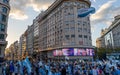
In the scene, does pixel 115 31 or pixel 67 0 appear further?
pixel 115 31

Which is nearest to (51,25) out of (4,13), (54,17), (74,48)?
(54,17)

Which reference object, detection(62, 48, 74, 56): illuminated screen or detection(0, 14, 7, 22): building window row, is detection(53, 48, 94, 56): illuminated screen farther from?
detection(0, 14, 7, 22): building window row

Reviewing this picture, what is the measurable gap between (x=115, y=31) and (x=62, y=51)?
5760 cm

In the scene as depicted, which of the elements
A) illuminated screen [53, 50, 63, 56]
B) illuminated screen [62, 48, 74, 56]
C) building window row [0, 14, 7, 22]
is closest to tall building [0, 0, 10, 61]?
building window row [0, 14, 7, 22]

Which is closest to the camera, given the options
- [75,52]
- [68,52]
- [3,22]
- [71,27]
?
[3,22]

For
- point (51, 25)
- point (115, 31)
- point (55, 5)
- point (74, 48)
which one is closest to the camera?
point (74, 48)

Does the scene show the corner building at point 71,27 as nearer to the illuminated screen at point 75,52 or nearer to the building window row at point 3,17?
the illuminated screen at point 75,52

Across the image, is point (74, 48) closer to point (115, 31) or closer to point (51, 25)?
point (51, 25)

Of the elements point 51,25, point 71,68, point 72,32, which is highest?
point 51,25

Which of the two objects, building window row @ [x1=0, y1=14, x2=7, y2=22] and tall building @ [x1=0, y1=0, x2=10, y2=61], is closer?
tall building @ [x1=0, y1=0, x2=10, y2=61]

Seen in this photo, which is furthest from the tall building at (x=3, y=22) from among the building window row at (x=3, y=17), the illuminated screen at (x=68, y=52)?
the illuminated screen at (x=68, y=52)

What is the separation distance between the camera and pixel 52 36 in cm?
7400

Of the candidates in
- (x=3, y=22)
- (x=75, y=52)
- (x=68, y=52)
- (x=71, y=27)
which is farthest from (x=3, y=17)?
(x=75, y=52)

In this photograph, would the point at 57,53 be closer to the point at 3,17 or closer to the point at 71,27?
the point at 71,27
